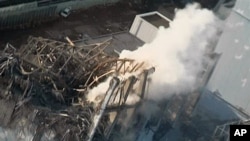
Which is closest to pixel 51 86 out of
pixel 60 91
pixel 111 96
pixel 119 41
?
pixel 60 91

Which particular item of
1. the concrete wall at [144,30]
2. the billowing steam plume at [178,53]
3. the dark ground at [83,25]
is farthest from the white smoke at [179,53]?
the dark ground at [83,25]

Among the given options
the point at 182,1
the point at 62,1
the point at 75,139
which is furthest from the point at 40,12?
the point at 75,139

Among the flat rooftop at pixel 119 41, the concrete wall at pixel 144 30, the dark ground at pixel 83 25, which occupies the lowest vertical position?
the dark ground at pixel 83 25

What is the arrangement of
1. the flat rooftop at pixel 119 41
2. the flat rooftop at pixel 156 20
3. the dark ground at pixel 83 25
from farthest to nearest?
1. the dark ground at pixel 83 25
2. the flat rooftop at pixel 119 41
3. the flat rooftop at pixel 156 20

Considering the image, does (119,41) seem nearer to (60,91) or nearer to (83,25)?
(83,25)

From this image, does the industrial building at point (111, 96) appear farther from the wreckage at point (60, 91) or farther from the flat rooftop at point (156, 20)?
the flat rooftop at point (156, 20)

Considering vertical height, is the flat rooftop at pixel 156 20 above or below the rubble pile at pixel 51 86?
below

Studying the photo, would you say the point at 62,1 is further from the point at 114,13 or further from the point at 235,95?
the point at 235,95
